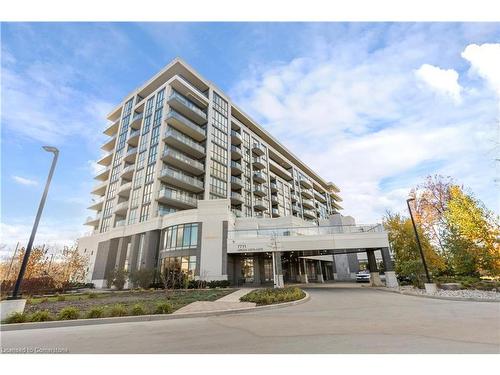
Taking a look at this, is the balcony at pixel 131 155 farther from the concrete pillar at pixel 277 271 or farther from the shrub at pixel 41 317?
the shrub at pixel 41 317

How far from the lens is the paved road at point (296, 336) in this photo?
19.2ft

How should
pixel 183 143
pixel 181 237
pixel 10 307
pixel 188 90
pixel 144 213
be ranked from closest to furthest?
pixel 10 307 → pixel 181 237 → pixel 144 213 → pixel 183 143 → pixel 188 90

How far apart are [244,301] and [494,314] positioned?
11.6 metres

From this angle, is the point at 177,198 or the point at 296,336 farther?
the point at 177,198

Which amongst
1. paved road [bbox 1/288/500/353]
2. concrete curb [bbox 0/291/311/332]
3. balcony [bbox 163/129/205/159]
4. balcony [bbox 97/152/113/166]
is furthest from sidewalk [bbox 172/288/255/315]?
balcony [bbox 97/152/113/166]

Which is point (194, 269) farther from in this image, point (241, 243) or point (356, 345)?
point (356, 345)

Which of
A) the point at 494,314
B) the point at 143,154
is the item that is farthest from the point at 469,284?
the point at 143,154

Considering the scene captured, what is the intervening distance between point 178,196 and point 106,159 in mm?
26006

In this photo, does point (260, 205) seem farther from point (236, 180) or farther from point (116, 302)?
point (116, 302)

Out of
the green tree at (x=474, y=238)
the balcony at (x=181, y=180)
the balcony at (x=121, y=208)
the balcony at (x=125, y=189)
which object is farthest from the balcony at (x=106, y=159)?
the green tree at (x=474, y=238)

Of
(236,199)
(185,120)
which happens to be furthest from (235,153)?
(185,120)

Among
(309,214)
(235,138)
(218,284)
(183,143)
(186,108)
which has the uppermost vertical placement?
(186,108)

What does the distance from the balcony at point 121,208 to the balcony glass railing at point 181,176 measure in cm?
1035

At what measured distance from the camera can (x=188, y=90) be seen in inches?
1756
